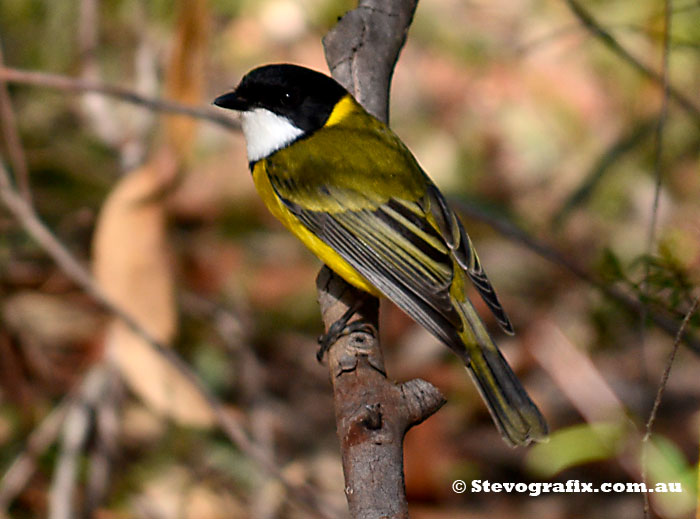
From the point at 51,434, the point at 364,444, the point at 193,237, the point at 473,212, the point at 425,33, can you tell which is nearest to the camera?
the point at 364,444

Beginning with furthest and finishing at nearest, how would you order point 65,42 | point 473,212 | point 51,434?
point 65,42
point 51,434
point 473,212

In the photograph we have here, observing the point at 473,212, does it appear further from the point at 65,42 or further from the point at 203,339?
the point at 65,42

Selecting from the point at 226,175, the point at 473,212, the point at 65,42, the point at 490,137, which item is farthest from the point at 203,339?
the point at 490,137

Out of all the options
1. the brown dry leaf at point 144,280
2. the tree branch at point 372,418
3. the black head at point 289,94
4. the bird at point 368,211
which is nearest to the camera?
the tree branch at point 372,418

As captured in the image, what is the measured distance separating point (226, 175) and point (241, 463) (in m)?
2.24

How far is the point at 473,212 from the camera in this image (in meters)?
3.44

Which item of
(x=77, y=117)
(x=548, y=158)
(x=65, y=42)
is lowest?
(x=65, y=42)

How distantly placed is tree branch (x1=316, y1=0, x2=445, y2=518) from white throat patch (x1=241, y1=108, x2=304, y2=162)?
1.01ft

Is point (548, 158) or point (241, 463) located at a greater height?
point (548, 158)

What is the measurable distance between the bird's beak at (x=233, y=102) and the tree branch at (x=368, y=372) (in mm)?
371

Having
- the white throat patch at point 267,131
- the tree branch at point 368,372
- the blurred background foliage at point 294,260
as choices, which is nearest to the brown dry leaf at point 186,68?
the blurred background foliage at point 294,260

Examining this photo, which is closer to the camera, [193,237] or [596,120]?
[193,237]

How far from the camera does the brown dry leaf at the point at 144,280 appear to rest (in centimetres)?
409

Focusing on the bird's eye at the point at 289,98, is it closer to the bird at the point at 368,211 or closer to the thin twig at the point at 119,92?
the bird at the point at 368,211
